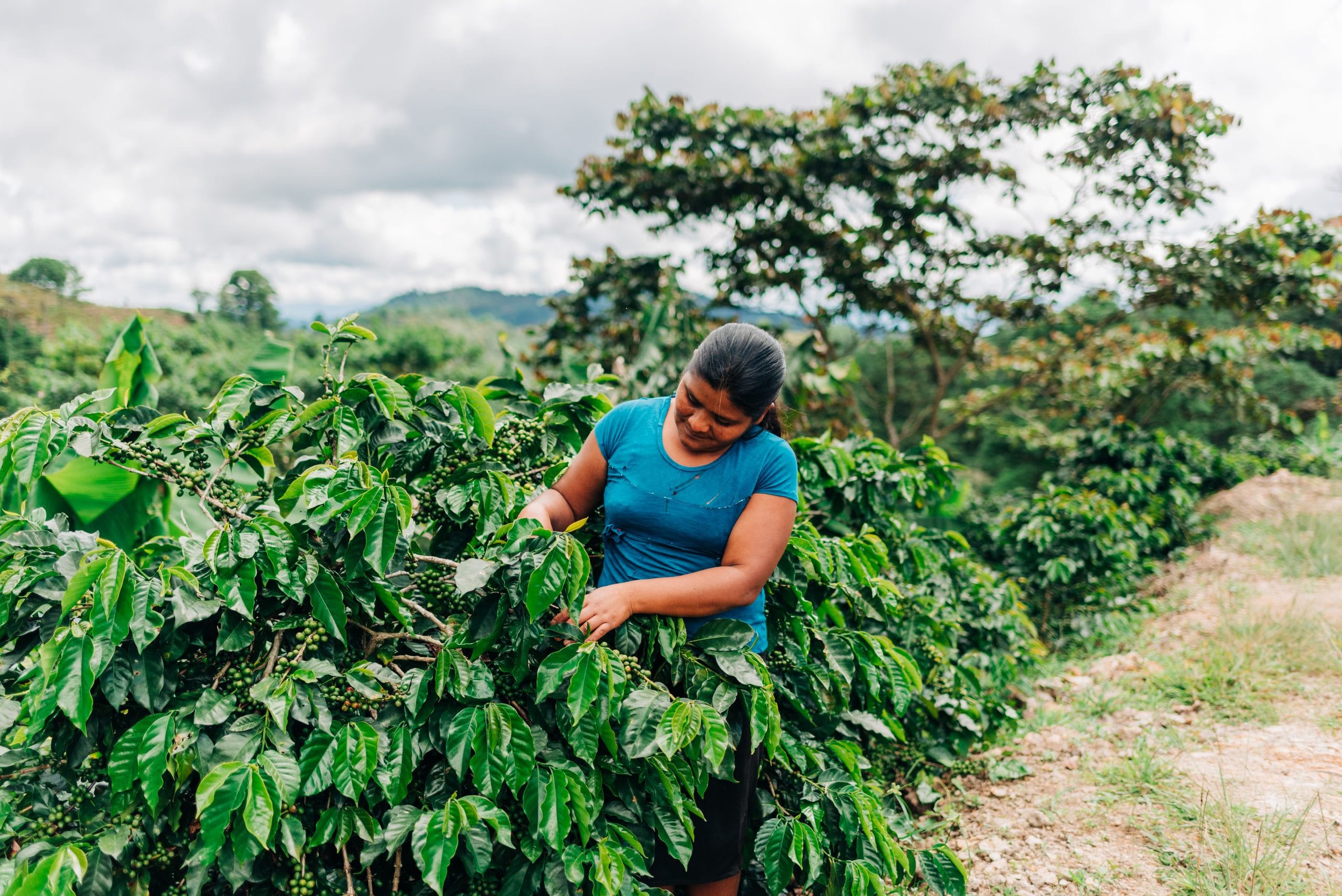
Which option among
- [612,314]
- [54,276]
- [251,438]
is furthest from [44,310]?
[251,438]

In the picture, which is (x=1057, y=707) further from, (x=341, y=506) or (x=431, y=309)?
(x=431, y=309)

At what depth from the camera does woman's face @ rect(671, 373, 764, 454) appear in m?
1.61

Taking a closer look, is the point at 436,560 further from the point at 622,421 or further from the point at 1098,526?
the point at 1098,526

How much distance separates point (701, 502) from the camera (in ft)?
5.55

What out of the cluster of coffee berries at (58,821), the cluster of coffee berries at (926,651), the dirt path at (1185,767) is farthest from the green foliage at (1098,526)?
the cluster of coffee berries at (58,821)

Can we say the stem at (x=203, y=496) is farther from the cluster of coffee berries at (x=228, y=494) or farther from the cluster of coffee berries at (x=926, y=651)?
the cluster of coffee berries at (x=926, y=651)

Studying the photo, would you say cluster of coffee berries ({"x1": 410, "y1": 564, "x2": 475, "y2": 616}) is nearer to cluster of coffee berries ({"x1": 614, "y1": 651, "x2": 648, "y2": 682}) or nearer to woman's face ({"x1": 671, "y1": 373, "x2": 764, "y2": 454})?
cluster of coffee berries ({"x1": 614, "y1": 651, "x2": 648, "y2": 682})

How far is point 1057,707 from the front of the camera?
3.68 m

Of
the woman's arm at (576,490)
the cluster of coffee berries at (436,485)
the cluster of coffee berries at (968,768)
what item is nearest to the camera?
the woman's arm at (576,490)

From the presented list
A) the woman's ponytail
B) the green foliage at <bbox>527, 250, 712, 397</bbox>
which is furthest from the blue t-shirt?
the green foliage at <bbox>527, 250, 712, 397</bbox>

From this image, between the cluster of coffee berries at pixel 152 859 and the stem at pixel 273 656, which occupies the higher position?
the stem at pixel 273 656

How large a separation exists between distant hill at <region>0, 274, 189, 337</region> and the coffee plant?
107 ft

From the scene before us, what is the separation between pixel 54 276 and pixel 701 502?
45460 millimetres

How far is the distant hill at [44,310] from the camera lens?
2905 centimetres
